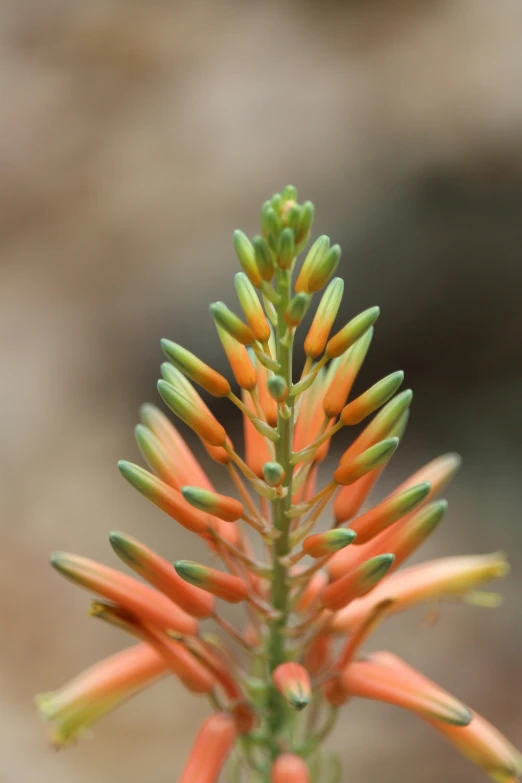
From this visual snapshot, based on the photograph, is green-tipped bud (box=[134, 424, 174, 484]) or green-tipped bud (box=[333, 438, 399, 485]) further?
green-tipped bud (box=[134, 424, 174, 484])

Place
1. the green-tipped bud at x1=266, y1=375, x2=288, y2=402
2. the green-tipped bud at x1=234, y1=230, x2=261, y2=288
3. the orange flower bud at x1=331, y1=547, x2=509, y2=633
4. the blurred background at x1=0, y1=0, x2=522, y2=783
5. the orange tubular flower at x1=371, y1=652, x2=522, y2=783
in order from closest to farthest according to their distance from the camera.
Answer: the green-tipped bud at x1=266, y1=375, x2=288, y2=402, the green-tipped bud at x1=234, y1=230, x2=261, y2=288, the orange tubular flower at x1=371, y1=652, x2=522, y2=783, the orange flower bud at x1=331, y1=547, x2=509, y2=633, the blurred background at x1=0, y1=0, x2=522, y2=783

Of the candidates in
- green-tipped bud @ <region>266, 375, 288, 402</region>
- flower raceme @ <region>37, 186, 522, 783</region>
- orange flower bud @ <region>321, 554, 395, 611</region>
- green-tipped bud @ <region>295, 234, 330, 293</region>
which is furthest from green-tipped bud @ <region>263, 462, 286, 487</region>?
green-tipped bud @ <region>295, 234, 330, 293</region>

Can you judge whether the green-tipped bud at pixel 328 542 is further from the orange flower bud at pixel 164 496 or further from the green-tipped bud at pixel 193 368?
the green-tipped bud at pixel 193 368

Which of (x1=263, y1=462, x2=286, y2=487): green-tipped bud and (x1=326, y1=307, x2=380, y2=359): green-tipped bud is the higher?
(x1=326, y1=307, x2=380, y2=359): green-tipped bud

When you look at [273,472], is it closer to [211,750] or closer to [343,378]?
[343,378]

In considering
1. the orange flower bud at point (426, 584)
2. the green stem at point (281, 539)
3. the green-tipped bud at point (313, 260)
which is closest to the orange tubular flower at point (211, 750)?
the green stem at point (281, 539)

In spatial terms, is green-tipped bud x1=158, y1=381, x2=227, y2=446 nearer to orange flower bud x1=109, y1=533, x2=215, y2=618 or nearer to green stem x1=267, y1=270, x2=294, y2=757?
green stem x1=267, y1=270, x2=294, y2=757
